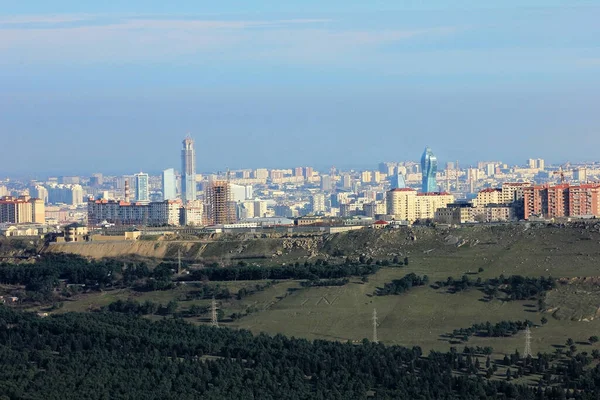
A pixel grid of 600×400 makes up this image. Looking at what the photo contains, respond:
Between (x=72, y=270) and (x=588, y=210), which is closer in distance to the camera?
(x=72, y=270)

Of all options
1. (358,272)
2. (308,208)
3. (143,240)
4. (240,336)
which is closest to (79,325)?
(240,336)

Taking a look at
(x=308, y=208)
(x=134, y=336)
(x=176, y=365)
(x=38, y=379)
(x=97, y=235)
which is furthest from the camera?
(x=308, y=208)

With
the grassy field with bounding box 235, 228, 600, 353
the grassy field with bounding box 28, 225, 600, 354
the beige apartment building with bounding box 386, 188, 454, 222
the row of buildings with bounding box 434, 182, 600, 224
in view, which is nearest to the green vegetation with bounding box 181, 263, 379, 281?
the grassy field with bounding box 28, 225, 600, 354

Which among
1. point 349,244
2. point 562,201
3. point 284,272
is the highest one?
point 562,201

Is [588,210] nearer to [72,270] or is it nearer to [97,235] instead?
[97,235]

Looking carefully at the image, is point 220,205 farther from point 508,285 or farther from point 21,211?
point 508,285

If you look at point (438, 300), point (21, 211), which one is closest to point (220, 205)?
point (21, 211)

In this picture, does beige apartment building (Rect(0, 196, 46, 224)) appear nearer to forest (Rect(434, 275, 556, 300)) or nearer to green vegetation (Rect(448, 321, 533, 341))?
forest (Rect(434, 275, 556, 300))
